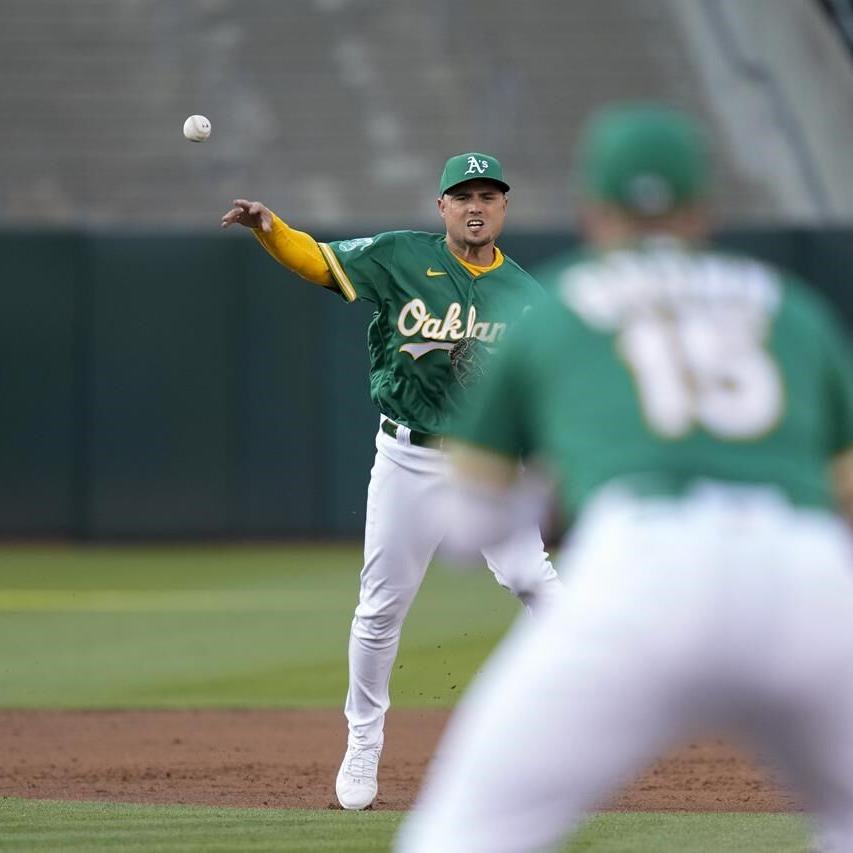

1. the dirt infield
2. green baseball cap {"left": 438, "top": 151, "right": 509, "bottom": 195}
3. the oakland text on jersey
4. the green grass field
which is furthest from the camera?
the dirt infield

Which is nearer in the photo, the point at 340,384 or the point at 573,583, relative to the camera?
the point at 573,583

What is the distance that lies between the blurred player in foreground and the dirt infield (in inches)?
138

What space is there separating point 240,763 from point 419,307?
228 cm

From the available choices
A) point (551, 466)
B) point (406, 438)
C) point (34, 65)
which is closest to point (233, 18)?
point (34, 65)

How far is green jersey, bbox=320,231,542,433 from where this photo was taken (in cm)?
599

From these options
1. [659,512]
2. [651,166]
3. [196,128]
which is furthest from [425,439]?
[659,512]

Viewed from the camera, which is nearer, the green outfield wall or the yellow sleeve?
the yellow sleeve

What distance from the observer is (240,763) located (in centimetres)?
726

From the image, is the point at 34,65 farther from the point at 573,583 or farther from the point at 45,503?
the point at 573,583

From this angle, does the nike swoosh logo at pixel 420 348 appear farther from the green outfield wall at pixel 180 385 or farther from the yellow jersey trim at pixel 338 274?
the green outfield wall at pixel 180 385

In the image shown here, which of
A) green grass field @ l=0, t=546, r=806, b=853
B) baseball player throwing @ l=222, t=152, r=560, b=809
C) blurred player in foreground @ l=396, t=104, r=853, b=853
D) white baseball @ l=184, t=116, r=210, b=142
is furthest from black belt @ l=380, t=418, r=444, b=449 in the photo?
blurred player in foreground @ l=396, t=104, r=853, b=853

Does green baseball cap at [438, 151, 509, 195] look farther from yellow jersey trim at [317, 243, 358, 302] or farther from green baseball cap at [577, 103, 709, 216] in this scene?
green baseball cap at [577, 103, 709, 216]

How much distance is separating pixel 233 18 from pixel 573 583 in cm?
1824

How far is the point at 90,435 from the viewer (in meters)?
15.2
